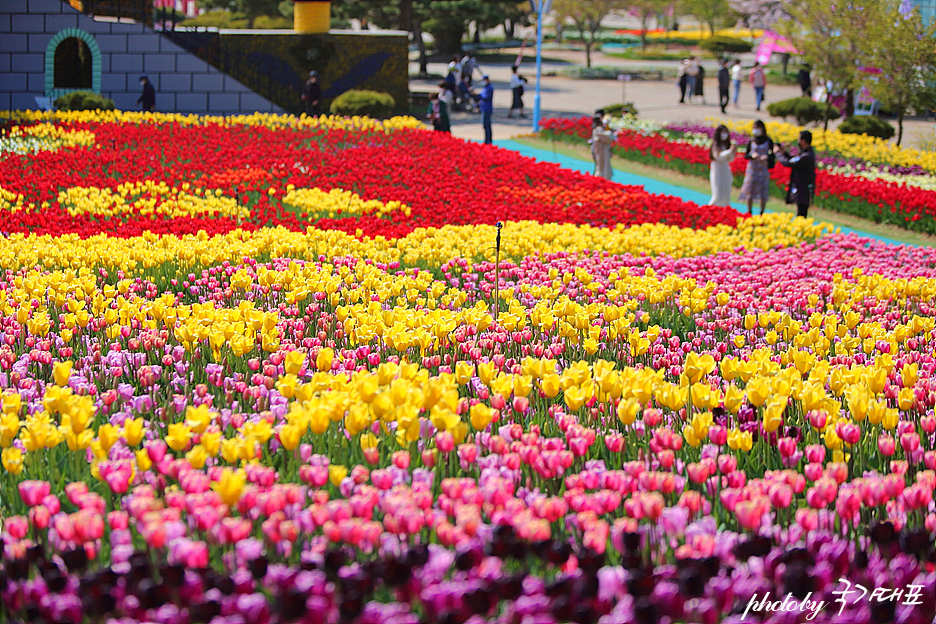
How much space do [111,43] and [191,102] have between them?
2.96 meters

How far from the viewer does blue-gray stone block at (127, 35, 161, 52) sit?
29.2 m

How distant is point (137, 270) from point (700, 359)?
5.15 metres

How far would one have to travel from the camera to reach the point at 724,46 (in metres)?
63.6

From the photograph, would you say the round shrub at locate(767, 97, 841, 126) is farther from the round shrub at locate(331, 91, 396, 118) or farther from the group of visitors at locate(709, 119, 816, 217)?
the group of visitors at locate(709, 119, 816, 217)

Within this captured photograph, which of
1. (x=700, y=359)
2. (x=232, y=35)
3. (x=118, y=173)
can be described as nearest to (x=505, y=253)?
(x=700, y=359)

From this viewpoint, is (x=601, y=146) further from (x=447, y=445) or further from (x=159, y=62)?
(x=159, y=62)

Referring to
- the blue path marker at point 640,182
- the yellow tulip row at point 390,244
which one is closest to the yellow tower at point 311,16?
the blue path marker at point 640,182

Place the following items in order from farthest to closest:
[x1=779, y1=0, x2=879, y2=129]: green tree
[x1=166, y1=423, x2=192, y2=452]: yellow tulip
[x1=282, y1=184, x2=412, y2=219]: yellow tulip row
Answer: [x1=779, y1=0, x2=879, y2=129]: green tree, [x1=282, y1=184, x2=412, y2=219]: yellow tulip row, [x1=166, y1=423, x2=192, y2=452]: yellow tulip

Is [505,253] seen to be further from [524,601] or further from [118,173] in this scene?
[118,173]

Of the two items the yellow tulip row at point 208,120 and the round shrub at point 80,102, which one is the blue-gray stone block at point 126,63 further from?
the yellow tulip row at point 208,120

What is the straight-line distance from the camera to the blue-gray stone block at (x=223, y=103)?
29531mm

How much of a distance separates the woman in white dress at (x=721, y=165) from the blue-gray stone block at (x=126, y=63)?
2014cm

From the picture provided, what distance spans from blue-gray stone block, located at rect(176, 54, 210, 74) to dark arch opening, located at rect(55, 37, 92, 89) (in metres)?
3.22

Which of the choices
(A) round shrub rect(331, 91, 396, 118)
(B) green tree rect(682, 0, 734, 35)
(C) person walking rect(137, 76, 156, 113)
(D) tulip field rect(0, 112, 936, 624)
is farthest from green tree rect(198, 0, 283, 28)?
(D) tulip field rect(0, 112, 936, 624)
